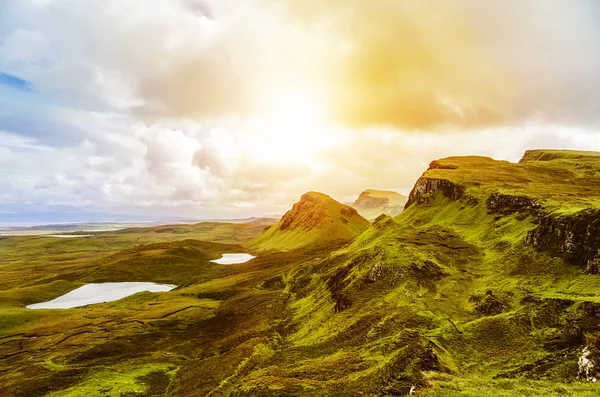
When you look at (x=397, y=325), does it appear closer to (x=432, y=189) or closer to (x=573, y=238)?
(x=573, y=238)

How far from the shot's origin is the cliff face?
227 ft

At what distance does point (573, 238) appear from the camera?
74.3 m

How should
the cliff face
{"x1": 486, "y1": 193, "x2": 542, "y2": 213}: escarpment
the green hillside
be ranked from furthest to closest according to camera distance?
{"x1": 486, "y1": 193, "x2": 542, "y2": 213}: escarpment < the cliff face < the green hillside

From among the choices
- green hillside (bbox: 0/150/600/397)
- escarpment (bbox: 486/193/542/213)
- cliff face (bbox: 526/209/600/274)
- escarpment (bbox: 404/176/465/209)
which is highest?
escarpment (bbox: 404/176/465/209)

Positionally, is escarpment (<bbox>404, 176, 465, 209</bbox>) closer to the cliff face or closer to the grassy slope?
the grassy slope

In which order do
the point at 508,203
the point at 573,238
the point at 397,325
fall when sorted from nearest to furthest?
the point at 397,325 → the point at 573,238 → the point at 508,203

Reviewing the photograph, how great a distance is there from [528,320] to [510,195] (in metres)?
63.0

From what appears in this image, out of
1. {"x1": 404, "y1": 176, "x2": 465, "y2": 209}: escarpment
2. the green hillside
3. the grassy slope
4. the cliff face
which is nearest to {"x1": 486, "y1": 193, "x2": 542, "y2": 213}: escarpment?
the green hillside

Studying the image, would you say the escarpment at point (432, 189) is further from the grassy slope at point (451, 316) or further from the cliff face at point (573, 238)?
the cliff face at point (573, 238)

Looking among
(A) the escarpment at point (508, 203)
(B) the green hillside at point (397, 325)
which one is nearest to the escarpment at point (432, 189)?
(B) the green hillside at point (397, 325)

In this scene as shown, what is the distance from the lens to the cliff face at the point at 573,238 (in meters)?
69.1

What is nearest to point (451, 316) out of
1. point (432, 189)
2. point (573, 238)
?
point (573, 238)

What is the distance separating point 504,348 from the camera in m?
54.6

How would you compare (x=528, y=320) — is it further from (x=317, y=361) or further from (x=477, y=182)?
(x=477, y=182)
